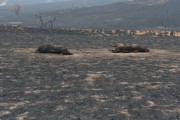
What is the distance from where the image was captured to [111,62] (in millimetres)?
18875

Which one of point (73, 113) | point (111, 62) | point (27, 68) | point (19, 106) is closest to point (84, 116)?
point (73, 113)

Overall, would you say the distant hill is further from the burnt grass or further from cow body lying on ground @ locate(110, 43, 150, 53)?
the burnt grass

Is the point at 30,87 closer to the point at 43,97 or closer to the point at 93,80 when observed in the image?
the point at 43,97

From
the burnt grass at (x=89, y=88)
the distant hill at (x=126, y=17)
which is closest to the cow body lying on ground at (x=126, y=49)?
the burnt grass at (x=89, y=88)

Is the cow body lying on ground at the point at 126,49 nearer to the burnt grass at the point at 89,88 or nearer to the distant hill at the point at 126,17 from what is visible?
the burnt grass at the point at 89,88

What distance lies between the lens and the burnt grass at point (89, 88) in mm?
10922

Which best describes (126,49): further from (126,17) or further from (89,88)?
(126,17)

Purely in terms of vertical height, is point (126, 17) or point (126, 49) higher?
point (126, 49)

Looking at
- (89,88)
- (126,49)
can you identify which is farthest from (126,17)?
(89,88)

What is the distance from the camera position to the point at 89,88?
13.5 metres

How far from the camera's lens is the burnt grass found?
10922 millimetres

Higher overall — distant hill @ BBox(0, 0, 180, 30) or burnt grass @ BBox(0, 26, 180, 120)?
burnt grass @ BBox(0, 26, 180, 120)

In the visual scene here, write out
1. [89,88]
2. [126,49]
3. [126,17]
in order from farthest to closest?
[126,17]
[126,49]
[89,88]

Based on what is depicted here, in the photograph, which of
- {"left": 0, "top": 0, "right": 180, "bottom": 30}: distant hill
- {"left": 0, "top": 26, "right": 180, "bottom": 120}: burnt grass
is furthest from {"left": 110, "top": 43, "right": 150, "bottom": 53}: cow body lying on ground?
{"left": 0, "top": 0, "right": 180, "bottom": 30}: distant hill
